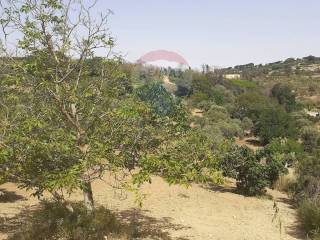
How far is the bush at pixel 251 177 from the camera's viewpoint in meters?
14.1

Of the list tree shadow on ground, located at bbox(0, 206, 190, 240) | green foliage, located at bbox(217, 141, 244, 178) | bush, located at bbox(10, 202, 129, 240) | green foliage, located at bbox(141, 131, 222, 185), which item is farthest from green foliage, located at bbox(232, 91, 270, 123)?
green foliage, located at bbox(141, 131, 222, 185)

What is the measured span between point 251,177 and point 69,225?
25.5 ft

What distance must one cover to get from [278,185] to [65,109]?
1094 cm

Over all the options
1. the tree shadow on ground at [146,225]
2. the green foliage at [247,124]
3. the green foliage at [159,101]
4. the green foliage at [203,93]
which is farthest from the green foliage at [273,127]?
the tree shadow on ground at [146,225]

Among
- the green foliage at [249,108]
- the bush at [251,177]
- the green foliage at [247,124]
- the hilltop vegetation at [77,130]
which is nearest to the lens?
the hilltop vegetation at [77,130]

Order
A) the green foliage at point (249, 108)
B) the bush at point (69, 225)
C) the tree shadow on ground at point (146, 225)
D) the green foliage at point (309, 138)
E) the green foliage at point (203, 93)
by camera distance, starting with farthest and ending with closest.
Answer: the green foliage at point (203, 93) < the green foliage at point (249, 108) < the green foliage at point (309, 138) < the tree shadow on ground at point (146, 225) < the bush at point (69, 225)

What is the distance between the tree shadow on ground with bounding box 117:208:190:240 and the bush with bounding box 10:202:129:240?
1.69 ft

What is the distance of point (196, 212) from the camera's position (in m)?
11.7

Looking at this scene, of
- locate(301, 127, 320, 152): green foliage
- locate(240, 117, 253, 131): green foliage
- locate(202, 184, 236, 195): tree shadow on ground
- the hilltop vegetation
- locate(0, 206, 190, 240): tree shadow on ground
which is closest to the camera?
the hilltop vegetation

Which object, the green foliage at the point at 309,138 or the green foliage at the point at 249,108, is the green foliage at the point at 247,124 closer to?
the green foliage at the point at 249,108

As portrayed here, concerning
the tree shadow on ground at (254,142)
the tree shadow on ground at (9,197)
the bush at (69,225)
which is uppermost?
the bush at (69,225)

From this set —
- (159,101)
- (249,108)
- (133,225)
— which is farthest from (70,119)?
(249,108)

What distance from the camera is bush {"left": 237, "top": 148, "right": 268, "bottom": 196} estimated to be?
14086 millimetres

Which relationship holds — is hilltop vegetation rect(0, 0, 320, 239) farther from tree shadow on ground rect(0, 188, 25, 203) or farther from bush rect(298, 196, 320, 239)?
tree shadow on ground rect(0, 188, 25, 203)
